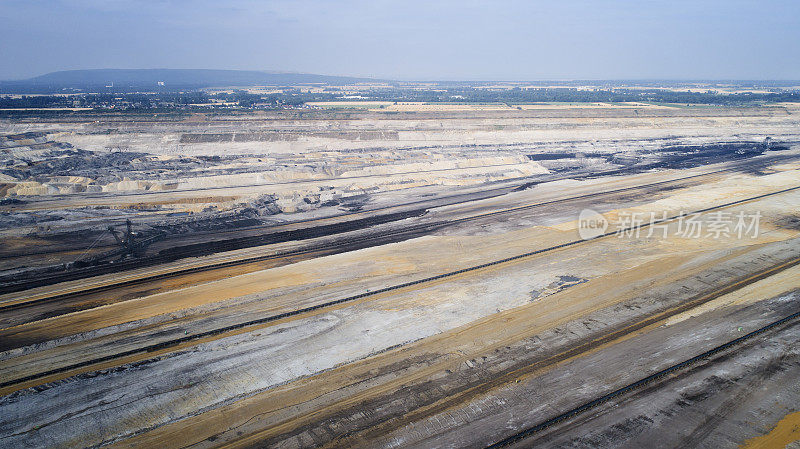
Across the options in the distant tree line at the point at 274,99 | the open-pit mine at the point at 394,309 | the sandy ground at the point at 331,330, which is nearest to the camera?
the open-pit mine at the point at 394,309

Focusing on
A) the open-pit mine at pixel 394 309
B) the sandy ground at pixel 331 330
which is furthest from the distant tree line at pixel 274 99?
the sandy ground at pixel 331 330

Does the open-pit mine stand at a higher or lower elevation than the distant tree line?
lower

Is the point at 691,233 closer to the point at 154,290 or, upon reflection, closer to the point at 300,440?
the point at 300,440

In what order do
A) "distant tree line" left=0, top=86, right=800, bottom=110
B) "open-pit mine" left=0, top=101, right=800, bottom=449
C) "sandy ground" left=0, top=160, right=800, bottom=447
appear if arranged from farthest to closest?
1. "distant tree line" left=0, top=86, right=800, bottom=110
2. "sandy ground" left=0, top=160, right=800, bottom=447
3. "open-pit mine" left=0, top=101, right=800, bottom=449

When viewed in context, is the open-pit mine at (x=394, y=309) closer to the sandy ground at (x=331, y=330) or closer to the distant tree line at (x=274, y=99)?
the sandy ground at (x=331, y=330)

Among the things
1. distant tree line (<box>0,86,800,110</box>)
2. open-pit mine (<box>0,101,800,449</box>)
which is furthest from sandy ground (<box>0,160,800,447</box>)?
distant tree line (<box>0,86,800,110</box>)

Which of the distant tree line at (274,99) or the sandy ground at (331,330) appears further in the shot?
the distant tree line at (274,99)

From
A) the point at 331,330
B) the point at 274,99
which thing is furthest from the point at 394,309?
the point at 274,99

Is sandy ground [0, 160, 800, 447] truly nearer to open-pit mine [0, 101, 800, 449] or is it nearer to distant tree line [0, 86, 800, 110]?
open-pit mine [0, 101, 800, 449]
